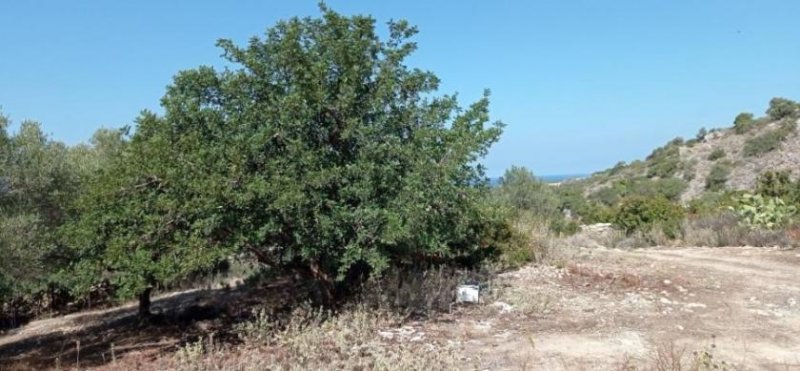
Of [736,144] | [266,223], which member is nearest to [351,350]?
[266,223]

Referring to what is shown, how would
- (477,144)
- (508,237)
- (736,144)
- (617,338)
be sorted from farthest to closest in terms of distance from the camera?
(736,144) < (508,237) < (477,144) < (617,338)

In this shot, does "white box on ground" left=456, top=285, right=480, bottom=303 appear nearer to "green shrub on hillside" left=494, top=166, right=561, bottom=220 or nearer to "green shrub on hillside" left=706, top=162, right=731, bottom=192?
"green shrub on hillside" left=494, top=166, right=561, bottom=220

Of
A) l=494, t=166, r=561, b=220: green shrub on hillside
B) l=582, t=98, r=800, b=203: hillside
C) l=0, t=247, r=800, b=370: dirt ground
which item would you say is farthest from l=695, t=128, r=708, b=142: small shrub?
l=0, t=247, r=800, b=370: dirt ground

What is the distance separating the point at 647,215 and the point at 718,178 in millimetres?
16924

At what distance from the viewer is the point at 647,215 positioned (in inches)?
740

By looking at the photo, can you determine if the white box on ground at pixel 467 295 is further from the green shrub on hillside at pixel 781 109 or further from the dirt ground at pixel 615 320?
the green shrub on hillside at pixel 781 109

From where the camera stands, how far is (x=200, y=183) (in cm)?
659

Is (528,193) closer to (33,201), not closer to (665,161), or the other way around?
(33,201)

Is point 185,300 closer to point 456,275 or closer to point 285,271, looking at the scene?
point 285,271

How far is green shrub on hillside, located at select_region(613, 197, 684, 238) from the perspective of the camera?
704 inches

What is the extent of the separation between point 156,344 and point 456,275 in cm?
477

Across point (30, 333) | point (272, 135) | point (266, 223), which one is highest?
point (272, 135)

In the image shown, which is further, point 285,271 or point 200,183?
point 285,271

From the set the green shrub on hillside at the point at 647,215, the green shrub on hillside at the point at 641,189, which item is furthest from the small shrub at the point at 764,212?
the green shrub on hillside at the point at 641,189
